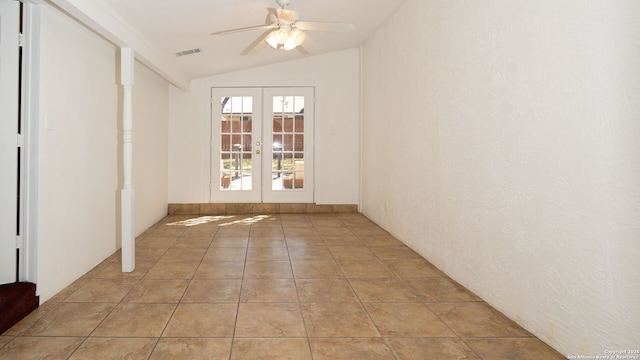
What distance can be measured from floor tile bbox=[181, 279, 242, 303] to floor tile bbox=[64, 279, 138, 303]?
0.45 meters

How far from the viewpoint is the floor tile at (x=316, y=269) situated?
3059 millimetres

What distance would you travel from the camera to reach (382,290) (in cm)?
275

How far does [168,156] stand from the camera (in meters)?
6.03

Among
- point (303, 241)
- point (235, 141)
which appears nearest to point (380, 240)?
point (303, 241)

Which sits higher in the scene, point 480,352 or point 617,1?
point 617,1

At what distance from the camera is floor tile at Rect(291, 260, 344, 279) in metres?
3.06

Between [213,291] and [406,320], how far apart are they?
1.35 metres

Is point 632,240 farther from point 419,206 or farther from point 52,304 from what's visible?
point 52,304

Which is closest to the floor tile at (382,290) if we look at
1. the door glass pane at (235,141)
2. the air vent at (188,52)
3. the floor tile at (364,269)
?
the floor tile at (364,269)

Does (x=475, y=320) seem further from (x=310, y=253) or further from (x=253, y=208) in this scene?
(x=253, y=208)

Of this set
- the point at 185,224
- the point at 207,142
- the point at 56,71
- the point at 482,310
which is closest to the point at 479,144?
the point at 482,310

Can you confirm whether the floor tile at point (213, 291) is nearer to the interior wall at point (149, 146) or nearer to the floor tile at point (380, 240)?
the floor tile at point (380, 240)

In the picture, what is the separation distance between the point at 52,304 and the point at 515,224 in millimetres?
2921

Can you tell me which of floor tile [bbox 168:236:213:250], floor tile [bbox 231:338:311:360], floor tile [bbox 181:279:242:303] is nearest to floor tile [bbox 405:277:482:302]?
floor tile [bbox 231:338:311:360]
